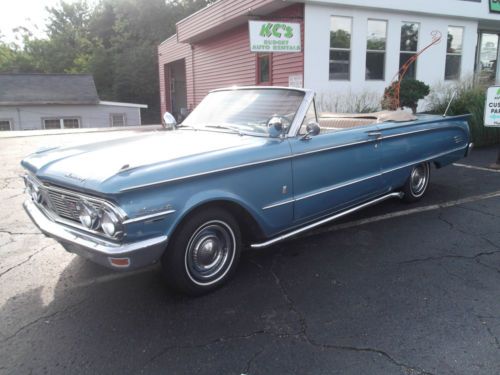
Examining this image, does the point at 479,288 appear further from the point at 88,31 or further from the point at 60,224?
the point at 88,31

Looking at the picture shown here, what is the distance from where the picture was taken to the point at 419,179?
570 cm

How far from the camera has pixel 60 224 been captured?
314cm

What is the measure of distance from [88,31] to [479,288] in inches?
2051

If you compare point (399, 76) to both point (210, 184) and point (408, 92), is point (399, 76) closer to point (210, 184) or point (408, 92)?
point (408, 92)

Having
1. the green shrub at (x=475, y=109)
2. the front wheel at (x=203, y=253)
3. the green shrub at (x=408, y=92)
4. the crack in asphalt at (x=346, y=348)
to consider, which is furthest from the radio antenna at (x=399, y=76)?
the crack in asphalt at (x=346, y=348)

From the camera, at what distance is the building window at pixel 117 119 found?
3299cm

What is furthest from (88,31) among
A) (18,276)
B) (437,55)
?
(18,276)

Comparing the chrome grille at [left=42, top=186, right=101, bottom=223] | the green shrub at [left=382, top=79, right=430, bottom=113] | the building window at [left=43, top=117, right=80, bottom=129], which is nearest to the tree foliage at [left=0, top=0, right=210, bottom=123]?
the building window at [left=43, top=117, right=80, bottom=129]

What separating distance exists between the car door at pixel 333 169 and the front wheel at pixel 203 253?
0.72m

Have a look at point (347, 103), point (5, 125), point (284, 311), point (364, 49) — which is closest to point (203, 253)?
point (284, 311)

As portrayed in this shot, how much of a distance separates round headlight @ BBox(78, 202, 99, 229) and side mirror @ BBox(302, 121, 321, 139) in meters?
1.91

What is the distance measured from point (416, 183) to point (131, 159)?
4.10 meters

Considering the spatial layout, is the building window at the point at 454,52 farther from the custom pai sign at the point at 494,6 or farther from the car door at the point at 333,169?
the car door at the point at 333,169

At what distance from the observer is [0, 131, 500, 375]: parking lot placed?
2.50 meters
